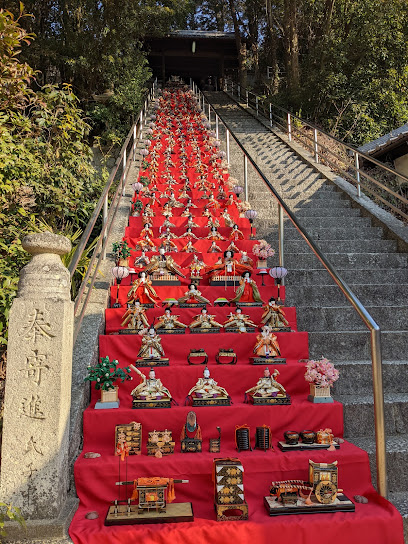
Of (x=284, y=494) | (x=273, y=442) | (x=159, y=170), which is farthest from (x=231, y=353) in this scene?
(x=159, y=170)

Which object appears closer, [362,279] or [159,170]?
[362,279]

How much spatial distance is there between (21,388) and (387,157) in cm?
899

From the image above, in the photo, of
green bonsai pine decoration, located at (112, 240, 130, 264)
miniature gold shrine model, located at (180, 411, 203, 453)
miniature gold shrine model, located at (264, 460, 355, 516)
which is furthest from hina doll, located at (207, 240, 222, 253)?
miniature gold shrine model, located at (264, 460, 355, 516)

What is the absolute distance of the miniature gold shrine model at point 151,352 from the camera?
3.96 meters

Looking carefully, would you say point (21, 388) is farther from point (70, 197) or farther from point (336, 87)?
point (336, 87)

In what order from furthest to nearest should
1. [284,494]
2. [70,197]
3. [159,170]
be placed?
[159,170], [70,197], [284,494]

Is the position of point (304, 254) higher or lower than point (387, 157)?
lower

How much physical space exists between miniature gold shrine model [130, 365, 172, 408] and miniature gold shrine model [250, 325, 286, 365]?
35.0 inches

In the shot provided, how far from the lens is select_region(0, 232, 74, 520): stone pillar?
279 centimetres

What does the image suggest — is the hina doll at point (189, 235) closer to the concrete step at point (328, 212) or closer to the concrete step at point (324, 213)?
the concrete step at point (324, 213)

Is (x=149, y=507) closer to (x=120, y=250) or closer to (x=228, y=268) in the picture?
(x=228, y=268)

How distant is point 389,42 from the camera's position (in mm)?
13695

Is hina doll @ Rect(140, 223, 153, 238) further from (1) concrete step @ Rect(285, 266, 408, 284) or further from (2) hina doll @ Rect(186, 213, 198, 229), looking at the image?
(1) concrete step @ Rect(285, 266, 408, 284)

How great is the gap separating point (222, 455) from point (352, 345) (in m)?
1.83
